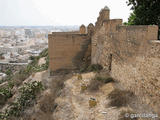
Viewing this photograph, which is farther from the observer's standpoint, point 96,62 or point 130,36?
point 96,62

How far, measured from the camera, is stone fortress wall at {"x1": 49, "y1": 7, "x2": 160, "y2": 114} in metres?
5.38

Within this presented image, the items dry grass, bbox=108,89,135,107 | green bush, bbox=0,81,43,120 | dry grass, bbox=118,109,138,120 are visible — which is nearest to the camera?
dry grass, bbox=118,109,138,120

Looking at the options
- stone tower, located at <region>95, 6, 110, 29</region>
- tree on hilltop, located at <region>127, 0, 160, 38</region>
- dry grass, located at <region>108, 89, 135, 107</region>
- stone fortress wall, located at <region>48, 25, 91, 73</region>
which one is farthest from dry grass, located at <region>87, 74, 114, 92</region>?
tree on hilltop, located at <region>127, 0, 160, 38</region>

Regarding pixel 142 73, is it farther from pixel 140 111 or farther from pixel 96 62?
pixel 96 62

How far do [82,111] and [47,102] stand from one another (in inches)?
94.3

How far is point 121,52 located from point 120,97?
2169 millimetres

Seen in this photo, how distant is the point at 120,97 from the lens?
6285 millimetres

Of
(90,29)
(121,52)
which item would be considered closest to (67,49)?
(90,29)

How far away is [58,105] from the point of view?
766cm

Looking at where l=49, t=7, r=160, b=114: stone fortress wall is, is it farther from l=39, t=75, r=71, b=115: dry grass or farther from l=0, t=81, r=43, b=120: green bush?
l=39, t=75, r=71, b=115: dry grass

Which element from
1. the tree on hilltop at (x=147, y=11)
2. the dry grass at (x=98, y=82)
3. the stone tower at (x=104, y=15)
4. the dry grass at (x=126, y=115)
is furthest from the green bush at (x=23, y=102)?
the tree on hilltop at (x=147, y=11)

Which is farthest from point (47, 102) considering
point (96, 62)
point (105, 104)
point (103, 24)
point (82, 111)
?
point (103, 24)

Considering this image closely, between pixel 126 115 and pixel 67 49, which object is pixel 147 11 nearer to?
Result: pixel 67 49

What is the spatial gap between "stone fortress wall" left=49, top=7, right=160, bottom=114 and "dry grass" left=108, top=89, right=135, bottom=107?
28 cm
